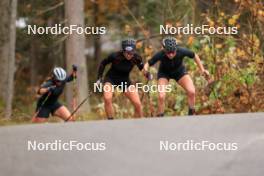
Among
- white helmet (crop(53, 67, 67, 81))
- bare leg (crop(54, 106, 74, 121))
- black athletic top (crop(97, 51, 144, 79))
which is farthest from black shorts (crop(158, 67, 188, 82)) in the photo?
bare leg (crop(54, 106, 74, 121))

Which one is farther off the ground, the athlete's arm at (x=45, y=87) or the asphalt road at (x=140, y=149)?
the athlete's arm at (x=45, y=87)

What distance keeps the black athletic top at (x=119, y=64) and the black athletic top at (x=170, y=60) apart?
231 millimetres

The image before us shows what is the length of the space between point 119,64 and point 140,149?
2.00m

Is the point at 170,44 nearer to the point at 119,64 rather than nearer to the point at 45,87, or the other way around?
the point at 119,64

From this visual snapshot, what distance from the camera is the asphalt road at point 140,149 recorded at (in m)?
9.88

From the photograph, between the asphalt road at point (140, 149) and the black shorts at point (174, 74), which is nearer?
the asphalt road at point (140, 149)

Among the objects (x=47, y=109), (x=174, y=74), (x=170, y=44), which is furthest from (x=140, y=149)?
(x=47, y=109)

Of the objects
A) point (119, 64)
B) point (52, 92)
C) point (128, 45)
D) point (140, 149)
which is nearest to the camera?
point (140, 149)

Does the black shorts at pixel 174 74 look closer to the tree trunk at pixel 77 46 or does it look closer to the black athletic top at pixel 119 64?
the black athletic top at pixel 119 64

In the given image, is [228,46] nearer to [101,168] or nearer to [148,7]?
[101,168]

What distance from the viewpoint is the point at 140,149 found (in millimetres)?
10312

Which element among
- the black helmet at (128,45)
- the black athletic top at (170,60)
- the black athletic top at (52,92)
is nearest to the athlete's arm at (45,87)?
the black athletic top at (52,92)

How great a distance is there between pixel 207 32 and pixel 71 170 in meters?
6.22

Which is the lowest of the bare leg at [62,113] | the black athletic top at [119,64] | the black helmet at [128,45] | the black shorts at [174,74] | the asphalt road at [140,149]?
the asphalt road at [140,149]
